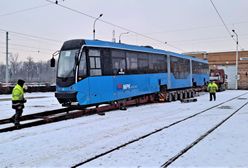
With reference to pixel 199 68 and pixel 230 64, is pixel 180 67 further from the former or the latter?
pixel 230 64

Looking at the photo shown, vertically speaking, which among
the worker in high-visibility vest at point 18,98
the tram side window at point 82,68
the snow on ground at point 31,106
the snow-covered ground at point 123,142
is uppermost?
the tram side window at point 82,68

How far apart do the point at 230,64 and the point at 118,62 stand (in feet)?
177

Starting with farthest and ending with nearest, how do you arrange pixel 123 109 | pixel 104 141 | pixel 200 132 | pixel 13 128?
pixel 123 109
pixel 13 128
pixel 200 132
pixel 104 141

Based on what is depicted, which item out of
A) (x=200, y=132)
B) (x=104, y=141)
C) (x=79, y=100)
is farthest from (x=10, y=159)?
(x=79, y=100)

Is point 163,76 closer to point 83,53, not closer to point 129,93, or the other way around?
point 129,93

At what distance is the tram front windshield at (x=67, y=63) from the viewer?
15.0 metres

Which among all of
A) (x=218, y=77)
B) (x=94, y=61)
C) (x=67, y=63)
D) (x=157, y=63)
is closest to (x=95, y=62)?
(x=94, y=61)

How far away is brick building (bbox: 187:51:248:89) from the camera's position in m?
63.2

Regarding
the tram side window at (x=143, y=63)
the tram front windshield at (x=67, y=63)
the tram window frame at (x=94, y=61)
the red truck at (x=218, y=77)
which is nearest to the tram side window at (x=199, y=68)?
the red truck at (x=218, y=77)

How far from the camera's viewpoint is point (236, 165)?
638cm

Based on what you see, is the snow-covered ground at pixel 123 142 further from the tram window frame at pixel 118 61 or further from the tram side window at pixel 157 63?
the tram side window at pixel 157 63

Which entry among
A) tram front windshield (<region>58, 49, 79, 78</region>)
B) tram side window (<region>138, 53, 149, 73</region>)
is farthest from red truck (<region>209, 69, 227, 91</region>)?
tram front windshield (<region>58, 49, 79, 78</region>)

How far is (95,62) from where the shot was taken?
625 inches

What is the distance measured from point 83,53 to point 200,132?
23.8ft
